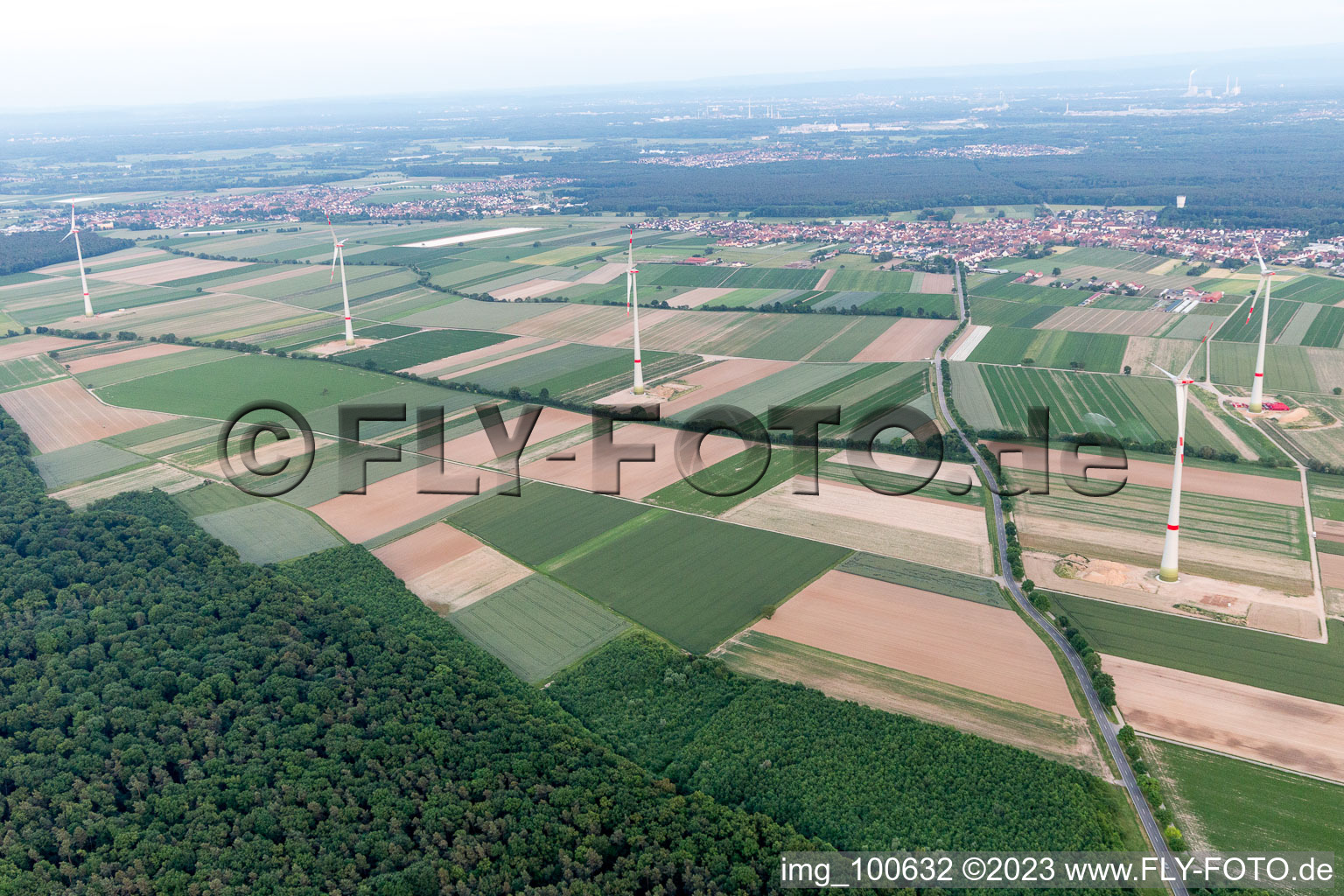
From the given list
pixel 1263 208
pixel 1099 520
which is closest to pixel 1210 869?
pixel 1099 520

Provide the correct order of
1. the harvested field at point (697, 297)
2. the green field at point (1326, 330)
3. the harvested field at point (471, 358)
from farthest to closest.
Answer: the harvested field at point (697, 297) < the harvested field at point (471, 358) < the green field at point (1326, 330)

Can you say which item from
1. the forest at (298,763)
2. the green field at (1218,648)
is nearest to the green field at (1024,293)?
the green field at (1218,648)

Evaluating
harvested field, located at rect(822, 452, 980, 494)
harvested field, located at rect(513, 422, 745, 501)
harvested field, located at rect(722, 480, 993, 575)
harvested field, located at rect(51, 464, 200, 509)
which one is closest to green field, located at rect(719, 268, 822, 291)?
harvested field, located at rect(513, 422, 745, 501)

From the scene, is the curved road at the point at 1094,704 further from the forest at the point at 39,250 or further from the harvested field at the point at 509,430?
the forest at the point at 39,250

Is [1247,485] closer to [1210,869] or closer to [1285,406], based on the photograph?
[1285,406]

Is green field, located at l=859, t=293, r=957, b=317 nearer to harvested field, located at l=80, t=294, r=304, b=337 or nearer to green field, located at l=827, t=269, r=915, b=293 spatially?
green field, located at l=827, t=269, r=915, b=293

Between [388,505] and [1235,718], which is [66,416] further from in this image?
[1235,718]

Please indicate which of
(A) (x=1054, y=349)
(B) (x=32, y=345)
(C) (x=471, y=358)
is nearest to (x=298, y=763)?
(C) (x=471, y=358)
